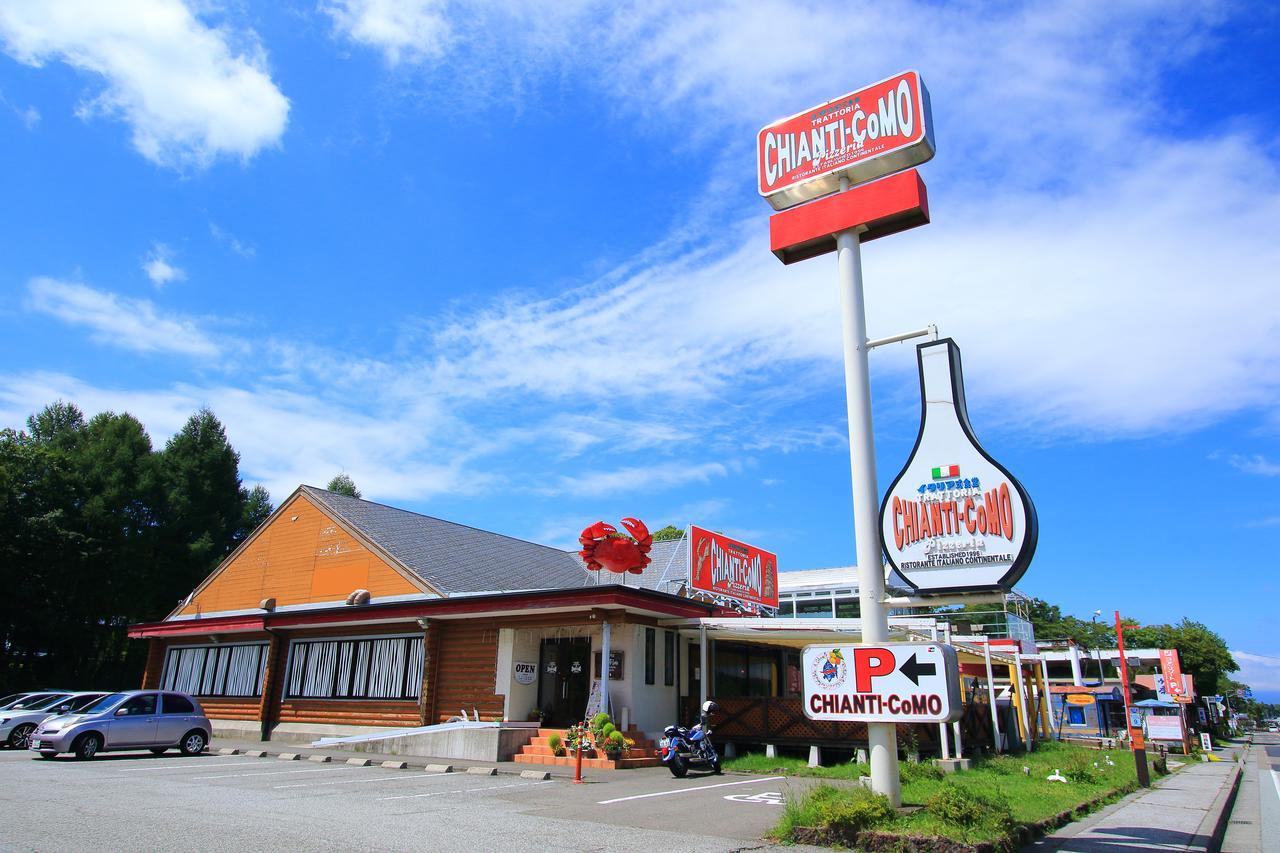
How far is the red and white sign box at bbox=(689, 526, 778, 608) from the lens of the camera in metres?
20.7

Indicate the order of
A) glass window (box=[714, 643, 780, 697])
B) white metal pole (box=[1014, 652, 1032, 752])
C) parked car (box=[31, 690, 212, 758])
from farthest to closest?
white metal pole (box=[1014, 652, 1032, 752])
glass window (box=[714, 643, 780, 697])
parked car (box=[31, 690, 212, 758])

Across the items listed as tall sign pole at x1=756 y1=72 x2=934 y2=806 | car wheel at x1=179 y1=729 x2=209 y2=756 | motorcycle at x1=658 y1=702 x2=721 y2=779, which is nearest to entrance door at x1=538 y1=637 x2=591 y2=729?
motorcycle at x1=658 y1=702 x2=721 y2=779

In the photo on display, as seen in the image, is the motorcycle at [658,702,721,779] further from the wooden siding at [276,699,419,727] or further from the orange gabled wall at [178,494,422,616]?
the orange gabled wall at [178,494,422,616]

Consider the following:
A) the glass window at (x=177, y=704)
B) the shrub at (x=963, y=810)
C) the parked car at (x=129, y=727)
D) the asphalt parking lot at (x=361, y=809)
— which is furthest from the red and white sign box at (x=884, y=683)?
the glass window at (x=177, y=704)

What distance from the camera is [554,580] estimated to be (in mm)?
28078

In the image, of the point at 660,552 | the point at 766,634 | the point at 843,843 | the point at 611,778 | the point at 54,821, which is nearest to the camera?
the point at 843,843

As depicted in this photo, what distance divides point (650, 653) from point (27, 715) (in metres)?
15.4

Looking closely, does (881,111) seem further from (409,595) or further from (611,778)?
(409,595)

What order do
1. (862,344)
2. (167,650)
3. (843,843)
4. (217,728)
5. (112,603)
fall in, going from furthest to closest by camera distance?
1. (112,603)
2. (167,650)
3. (217,728)
4. (862,344)
5. (843,843)

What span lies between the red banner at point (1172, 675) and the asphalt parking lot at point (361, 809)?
27.2 metres

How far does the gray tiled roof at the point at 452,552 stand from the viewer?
2370 cm

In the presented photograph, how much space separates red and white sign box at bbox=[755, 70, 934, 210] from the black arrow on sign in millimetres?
6039

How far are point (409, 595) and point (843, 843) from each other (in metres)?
17.0

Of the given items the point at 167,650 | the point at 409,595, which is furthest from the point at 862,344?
the point at 167,650
